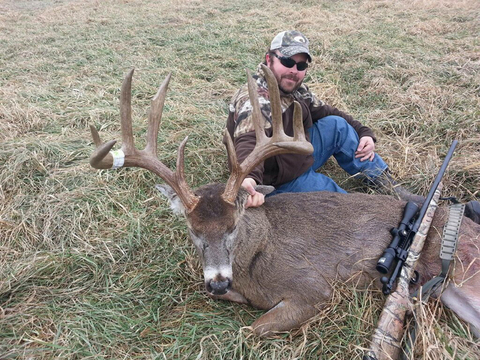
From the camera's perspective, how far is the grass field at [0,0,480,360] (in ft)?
8.73

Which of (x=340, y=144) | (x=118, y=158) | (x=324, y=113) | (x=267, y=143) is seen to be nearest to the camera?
(x=118, y=158)

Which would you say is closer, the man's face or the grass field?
the grass field

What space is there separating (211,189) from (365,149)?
85.4 inches

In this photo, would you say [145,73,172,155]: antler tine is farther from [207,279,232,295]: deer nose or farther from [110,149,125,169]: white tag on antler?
[207,279,232,295]: deer nose

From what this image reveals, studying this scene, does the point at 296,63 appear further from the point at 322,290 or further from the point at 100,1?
the point at 100,1

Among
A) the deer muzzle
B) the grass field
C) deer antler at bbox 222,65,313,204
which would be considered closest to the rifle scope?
the grass field

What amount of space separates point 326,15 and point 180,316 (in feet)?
39.3

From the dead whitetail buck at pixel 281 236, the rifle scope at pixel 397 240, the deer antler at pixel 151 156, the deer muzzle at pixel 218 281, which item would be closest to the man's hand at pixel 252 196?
the dead whitetail buck at pixel 281 236

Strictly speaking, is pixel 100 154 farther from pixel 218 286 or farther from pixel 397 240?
pixel 397 240

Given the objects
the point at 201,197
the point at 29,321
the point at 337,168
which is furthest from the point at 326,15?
the point at 29,321

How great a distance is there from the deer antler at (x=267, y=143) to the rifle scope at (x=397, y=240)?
975 millimetres

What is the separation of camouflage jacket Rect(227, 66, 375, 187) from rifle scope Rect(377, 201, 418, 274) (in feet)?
3.91

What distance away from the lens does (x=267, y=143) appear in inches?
111

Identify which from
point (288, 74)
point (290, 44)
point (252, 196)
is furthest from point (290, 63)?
point (252, 196)
